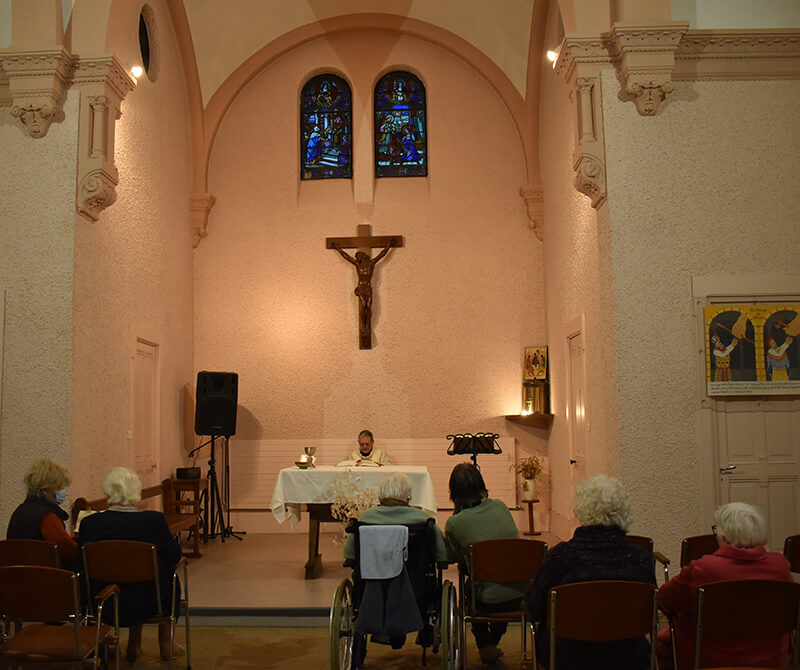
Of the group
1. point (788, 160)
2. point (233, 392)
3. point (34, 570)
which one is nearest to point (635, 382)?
point (788, 160)

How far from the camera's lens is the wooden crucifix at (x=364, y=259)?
1033 centimetres

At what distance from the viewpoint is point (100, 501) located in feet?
22.3

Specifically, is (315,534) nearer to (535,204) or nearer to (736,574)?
(736,574)

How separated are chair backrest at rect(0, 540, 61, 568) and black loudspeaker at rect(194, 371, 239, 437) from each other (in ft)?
16.4

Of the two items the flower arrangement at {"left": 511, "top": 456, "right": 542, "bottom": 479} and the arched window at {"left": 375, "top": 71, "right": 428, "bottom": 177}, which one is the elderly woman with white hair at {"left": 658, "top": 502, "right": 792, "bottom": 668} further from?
the arched window at {"left": 375, "top": 71, "right": 428, "bottom": 177}

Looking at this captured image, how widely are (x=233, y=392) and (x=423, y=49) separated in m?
4.92

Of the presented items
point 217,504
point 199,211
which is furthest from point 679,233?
point 199,211

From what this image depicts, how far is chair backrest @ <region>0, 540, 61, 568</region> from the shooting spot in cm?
428

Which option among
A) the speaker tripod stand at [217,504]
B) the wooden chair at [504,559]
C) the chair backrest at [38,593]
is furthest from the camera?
the speaker tripod stand at [217,504]

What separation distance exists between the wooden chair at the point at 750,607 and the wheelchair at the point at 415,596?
1259 mm

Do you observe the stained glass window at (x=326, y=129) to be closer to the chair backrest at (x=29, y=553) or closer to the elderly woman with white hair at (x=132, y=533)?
the elderly woman with white hair at (x=132, y=533)

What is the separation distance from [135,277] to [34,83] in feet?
6.98

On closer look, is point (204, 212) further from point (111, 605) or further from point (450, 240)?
point (111, 605)

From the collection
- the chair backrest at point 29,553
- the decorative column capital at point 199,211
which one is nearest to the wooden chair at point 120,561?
the chair backrest at point 29,553
